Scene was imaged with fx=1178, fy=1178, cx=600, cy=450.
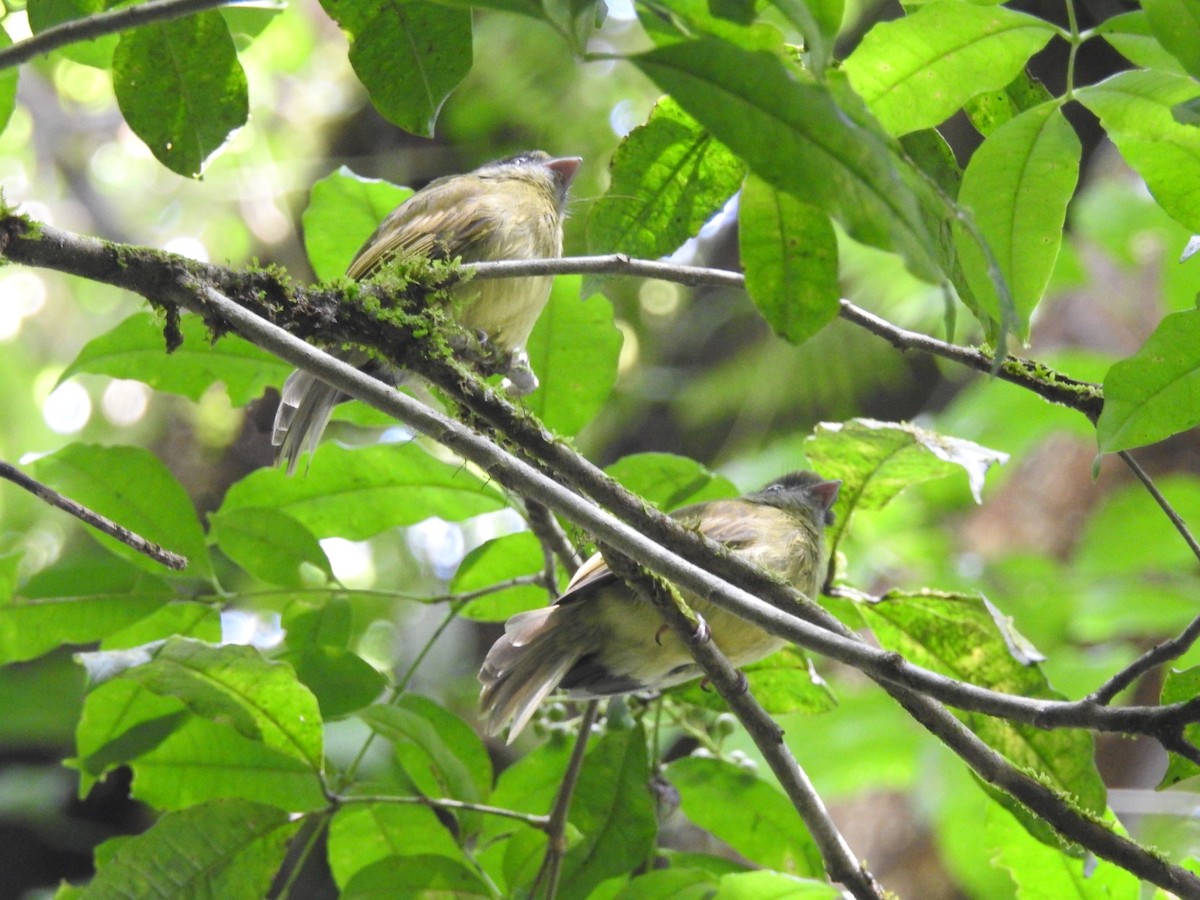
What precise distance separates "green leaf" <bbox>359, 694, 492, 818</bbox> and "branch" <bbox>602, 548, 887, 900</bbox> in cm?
43

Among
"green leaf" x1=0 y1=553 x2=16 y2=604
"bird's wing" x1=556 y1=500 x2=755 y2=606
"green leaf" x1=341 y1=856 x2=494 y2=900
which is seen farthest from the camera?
"bird's wing" x1=556 y1=500 x2=755 y2=606

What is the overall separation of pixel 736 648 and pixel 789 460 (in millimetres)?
1852

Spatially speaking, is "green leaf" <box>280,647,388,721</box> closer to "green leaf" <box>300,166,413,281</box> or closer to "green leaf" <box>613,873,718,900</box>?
"green leaf" <box>613,873,718,900</box>

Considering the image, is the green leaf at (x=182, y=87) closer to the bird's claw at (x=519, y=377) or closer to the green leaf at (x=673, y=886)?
the bird's claw at (x=519, y=377)

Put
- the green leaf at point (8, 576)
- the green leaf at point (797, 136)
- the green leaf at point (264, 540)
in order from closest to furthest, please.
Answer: the green leaf at point (797, 136), the green leaf at point (8, 576), the green leaf at point (264, 540)

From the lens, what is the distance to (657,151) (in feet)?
5.32

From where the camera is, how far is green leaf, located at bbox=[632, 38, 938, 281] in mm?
949

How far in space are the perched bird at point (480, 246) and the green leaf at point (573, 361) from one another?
0.04 meters

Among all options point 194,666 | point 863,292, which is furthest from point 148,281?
point 863,292

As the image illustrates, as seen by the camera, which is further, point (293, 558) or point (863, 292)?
point (863, 292)

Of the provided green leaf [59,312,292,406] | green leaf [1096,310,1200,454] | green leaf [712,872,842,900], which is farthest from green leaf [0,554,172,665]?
green leaf [1096,310,1200,454]

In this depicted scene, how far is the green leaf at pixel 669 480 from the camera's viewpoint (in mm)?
2162

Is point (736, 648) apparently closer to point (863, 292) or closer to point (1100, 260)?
point (863, 292)

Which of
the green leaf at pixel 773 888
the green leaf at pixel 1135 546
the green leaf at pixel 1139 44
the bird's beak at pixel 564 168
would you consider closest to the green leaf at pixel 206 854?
the green leaf at pixel 773 888
